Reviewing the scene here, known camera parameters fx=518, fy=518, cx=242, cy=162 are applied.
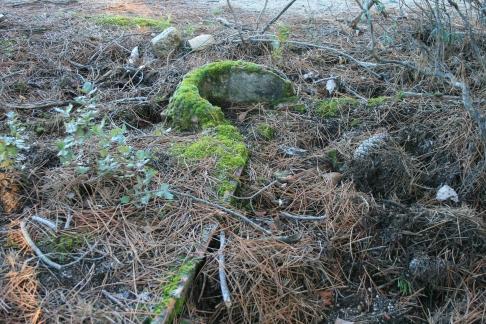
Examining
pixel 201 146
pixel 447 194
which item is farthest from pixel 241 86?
pixel 447 194

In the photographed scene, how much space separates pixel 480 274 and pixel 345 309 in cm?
72

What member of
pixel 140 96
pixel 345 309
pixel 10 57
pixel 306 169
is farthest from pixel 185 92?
pixel 10 57

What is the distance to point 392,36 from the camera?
5008 millimetres

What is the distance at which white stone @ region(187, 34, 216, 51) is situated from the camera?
5.17 meters

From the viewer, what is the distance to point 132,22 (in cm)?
606

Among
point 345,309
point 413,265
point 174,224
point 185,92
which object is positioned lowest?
point 345,309

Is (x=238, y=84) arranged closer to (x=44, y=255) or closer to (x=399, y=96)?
(x=399, y=96)

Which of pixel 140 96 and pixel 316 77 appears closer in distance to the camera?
pixel 140 96

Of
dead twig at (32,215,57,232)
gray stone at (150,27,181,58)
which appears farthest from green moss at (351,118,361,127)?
dead twig at (32,215,57,232)

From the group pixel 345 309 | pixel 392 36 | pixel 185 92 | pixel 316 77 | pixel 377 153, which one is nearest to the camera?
pixel 345 309

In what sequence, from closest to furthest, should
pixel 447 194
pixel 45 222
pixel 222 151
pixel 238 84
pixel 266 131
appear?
pixel 45 222 < pixel 447 194 < pixel 222 151 < pixel 266 131 < pixel 238 84

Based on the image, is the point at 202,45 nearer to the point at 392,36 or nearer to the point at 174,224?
the point at 392,36

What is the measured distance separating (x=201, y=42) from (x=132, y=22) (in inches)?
50.6

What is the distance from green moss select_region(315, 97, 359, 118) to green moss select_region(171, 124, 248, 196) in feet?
2.51
